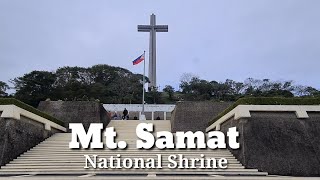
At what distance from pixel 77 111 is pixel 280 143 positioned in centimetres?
1251

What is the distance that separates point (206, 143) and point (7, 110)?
7613mm

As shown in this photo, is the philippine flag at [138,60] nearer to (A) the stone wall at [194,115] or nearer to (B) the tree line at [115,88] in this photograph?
(A) the stone wall at [194,115]

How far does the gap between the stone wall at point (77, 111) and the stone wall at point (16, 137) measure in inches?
223

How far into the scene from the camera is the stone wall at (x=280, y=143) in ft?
39.5

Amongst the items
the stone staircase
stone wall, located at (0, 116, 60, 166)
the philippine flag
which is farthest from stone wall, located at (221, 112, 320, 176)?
the philippine flag

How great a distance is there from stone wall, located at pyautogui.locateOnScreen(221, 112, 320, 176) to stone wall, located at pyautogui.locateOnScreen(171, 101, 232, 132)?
6.55 metres

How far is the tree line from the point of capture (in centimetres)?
Result: 4869

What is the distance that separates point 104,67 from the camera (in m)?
60.4

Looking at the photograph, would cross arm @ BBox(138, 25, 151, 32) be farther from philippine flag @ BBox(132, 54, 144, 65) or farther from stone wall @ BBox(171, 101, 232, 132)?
stone wall @ BBox(171, 101, 232, 132)

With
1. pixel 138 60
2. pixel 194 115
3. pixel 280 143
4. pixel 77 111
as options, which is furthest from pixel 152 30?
pixel 280 143

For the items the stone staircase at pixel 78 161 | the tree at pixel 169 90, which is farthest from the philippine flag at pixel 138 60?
the tree at pixel 169 90

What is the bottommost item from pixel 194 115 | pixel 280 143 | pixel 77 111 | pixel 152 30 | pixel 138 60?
pixel 280 143

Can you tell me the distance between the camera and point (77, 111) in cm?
2103

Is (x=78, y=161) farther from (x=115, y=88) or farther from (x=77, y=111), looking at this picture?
(x=115, y=88)
